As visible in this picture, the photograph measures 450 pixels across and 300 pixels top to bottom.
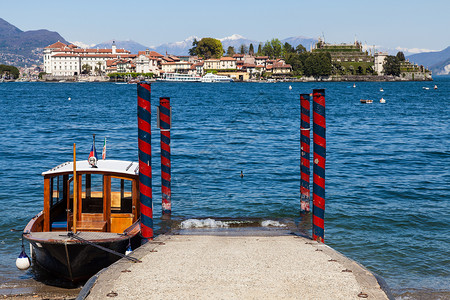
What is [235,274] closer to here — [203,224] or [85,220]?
[85,220]

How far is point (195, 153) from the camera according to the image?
38.6 meters

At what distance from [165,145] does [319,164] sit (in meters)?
5.72

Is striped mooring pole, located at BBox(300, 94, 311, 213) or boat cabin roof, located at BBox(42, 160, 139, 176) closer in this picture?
boat cabin roof, located at BBox(42, 160, 139, 176)

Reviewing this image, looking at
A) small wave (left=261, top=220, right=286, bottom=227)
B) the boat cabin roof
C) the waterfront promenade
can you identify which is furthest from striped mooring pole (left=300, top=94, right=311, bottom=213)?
the boat cabin roof

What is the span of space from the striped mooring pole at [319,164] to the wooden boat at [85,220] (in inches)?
180

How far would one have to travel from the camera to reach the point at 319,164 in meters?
14.2

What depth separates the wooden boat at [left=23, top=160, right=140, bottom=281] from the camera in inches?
513

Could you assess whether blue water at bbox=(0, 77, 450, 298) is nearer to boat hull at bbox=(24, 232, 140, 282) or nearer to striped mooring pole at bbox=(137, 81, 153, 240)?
boat hull at bbox=(24, 232, 140, 282)

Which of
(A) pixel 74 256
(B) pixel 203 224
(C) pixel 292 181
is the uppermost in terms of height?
(A) pixel 74 256

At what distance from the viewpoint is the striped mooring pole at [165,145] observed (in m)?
17.5

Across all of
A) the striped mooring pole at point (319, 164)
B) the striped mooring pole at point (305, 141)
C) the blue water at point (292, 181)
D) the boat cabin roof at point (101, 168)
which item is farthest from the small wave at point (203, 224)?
the striped mooring pole at point (319, 164)

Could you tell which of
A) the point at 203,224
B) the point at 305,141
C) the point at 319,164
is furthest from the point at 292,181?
the point at 319,164

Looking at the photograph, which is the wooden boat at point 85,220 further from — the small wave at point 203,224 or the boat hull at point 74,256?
the small wave at point 203,224

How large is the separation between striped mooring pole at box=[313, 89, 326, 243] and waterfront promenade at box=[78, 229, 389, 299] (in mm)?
1214
